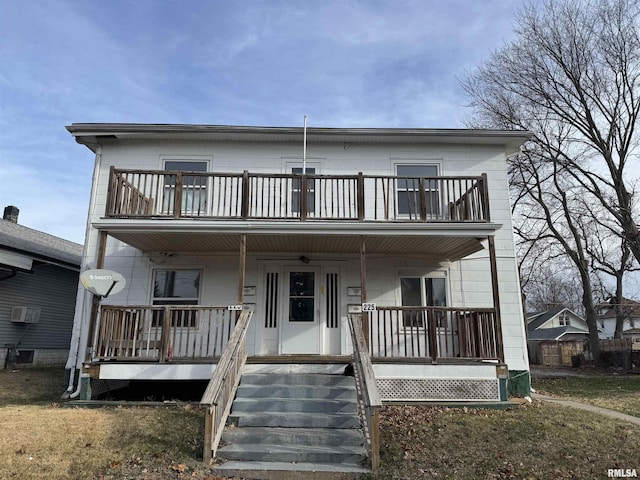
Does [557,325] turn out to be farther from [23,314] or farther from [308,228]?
[23,314]

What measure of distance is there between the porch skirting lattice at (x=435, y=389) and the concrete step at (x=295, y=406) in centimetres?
138

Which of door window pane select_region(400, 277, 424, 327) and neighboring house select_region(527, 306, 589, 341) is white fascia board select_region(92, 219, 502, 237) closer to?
door window pane select_region(400, 277, 424, 327)

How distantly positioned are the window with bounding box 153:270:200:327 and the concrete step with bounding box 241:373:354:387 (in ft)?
10.9

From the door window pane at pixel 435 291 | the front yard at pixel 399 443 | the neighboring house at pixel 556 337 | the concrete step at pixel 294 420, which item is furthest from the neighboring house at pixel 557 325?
the concrete step at pixel 294 420

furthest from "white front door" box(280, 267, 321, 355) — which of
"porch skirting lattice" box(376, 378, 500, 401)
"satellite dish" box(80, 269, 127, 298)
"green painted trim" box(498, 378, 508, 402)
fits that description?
"green painted trim" box(498, 378, 508, 402)

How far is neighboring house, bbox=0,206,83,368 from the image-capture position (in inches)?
514

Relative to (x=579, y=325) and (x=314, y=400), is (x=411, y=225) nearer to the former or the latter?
(x=314, y=400)

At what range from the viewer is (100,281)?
8375 millimetres

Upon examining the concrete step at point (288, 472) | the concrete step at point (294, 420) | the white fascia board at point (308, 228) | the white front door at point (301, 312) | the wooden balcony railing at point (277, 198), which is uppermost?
the wooden balcony railing at point (277, 198)

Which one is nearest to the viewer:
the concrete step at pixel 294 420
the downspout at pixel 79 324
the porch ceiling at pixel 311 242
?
the concrete step at pixel 294 420

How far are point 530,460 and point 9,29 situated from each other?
14.1 meters

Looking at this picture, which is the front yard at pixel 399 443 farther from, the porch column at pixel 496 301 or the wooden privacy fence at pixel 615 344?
the wooden privacy fence at pixel 615 344

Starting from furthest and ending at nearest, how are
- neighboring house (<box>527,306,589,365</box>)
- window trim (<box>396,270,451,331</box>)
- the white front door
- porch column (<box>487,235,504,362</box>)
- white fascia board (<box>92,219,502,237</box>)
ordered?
neighboring house (<box>527,306,589,365</box>), window trim (<box>396,270,451,331</box>), the white front door, white fascia board (<box>92,219,502,237</box>), porch column (<box>487,235,504,362</box>)

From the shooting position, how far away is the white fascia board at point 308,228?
28.6 feet
